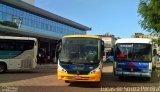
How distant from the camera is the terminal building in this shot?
49.9 metres

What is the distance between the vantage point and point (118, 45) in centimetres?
2467

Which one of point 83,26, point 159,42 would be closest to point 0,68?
point 159,42

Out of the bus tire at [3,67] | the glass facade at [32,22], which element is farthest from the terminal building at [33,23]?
the bus tire at [3,67]

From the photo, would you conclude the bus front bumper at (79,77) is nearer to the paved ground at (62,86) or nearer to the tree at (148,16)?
the paved ground at (62,86)

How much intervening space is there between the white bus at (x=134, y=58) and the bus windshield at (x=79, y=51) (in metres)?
4.47

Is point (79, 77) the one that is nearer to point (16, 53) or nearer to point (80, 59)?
point (80, 59)

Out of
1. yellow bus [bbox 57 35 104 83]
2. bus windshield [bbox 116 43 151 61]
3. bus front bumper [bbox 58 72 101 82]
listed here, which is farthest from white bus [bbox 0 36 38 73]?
bus front bumper [bbox 58 72 101 82]

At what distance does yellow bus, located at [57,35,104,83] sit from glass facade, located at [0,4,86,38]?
1245 inches

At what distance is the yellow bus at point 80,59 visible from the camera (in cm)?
1909

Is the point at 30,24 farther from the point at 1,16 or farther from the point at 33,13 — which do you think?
the point at 1,16

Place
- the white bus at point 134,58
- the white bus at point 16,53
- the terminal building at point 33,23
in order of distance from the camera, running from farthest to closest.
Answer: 1. the terminal building at point 33,23
2. the white bus at point 16,53
3. the white bus at point 134,58

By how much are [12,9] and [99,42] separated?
117ft

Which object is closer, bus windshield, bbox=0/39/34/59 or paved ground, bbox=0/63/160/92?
paved ground, bbox=0/63/160/92

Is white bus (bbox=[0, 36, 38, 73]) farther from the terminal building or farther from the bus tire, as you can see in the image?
the terminal building
